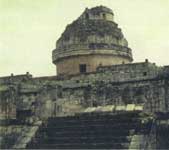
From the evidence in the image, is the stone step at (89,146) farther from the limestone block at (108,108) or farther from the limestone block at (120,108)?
the limestone block at (108,108)

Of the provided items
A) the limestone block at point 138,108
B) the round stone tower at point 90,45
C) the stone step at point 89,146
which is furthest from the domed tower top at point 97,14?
the stone step at point 89,146

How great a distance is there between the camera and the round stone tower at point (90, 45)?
92.6 feet

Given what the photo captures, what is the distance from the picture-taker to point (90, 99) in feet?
81.4

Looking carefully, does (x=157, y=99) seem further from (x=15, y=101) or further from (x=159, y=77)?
(x=15, y=101)

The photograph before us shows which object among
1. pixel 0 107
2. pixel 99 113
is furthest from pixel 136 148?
pixel 0 107

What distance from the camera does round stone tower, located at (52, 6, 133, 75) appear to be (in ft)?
92.6

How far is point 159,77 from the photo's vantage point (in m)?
23.1

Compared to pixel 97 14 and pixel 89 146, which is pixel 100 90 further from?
pixel 97 14

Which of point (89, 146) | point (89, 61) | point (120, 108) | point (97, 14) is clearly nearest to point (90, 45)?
point (89, 61)

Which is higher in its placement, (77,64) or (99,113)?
(77,64)

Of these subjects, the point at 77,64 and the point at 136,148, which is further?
the point at 77,64

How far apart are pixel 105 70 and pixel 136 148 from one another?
249 inches

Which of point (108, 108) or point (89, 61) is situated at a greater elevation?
point (89, 61)

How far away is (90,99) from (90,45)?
4.53 m
